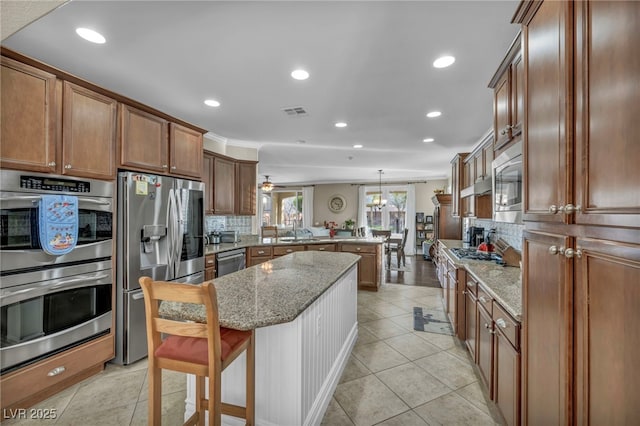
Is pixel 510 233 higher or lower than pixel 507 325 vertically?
higher

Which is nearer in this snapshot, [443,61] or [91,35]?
[91,35]

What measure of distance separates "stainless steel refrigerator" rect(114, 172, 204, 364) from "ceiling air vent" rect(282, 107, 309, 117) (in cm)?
141

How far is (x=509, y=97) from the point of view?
74.7 inches

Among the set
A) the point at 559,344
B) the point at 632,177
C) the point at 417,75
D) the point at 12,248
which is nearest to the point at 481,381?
the point at 559,344

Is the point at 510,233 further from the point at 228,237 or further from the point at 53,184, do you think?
the point at 53,184

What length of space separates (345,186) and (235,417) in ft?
29.6

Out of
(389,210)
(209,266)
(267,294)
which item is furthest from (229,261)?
(389,210)

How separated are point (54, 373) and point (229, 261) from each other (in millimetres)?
2045

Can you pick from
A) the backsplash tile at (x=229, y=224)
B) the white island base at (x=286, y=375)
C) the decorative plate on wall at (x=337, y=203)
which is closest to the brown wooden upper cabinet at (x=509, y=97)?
the white island base at (x=286, y=375)

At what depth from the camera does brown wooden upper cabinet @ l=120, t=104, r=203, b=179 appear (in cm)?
245

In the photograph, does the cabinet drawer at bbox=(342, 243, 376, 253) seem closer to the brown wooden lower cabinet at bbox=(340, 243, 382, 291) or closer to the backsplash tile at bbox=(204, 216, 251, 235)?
the brown wooden lower cabinet at bbox=(340, 243, 382, 291)

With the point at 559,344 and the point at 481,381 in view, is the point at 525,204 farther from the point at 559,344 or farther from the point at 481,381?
the point at 481,381

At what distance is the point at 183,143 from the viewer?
3.05 metres

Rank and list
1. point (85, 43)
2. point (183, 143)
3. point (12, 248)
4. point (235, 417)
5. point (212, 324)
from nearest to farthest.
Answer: point (212, 324)
point (235, 417)
point (12, 248)
point (85, 43)
point (183, 143)
